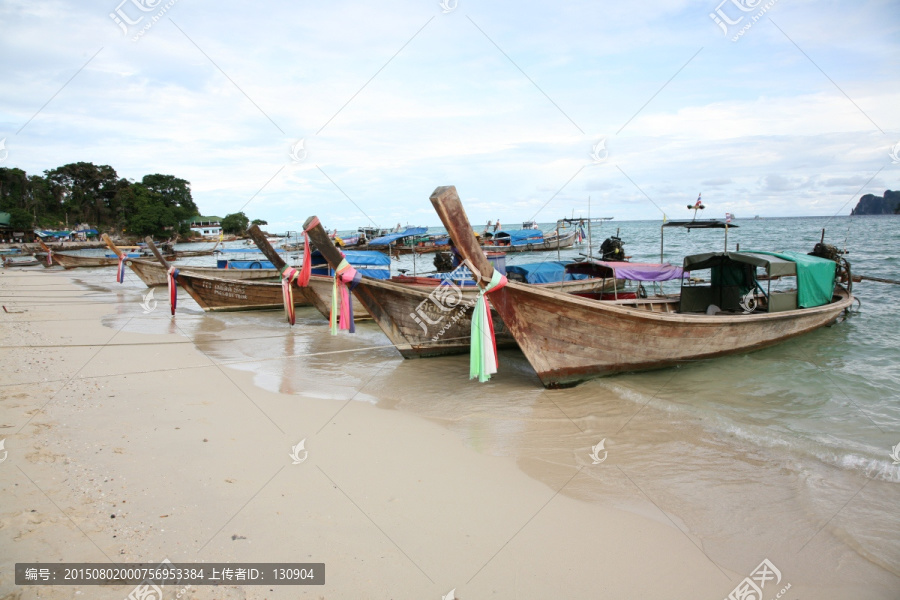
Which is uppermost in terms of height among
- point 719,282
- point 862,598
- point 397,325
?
point 719,282

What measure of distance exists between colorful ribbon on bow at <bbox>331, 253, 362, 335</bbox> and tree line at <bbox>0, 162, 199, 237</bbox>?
→ 59.2 m

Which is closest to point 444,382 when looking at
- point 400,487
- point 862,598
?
point 400,487

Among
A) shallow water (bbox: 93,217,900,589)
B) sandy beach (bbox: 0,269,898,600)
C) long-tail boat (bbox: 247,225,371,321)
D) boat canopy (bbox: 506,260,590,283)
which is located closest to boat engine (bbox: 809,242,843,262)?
shallow water (bbox: 93,217,900,589)

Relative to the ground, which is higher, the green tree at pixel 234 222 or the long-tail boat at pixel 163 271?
the green tree at pixel 234 222

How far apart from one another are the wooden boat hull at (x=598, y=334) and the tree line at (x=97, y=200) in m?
62.3

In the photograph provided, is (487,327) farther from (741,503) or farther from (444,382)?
(741,503)

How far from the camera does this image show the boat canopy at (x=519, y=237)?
41.1 metres

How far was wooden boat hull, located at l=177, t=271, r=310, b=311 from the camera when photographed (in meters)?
15.3

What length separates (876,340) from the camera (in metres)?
10.8

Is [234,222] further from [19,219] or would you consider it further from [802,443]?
[802,443]

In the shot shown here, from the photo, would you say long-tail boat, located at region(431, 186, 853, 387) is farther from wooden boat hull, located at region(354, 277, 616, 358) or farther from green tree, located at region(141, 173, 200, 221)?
green tree, located at region(141, 173, 200, 221)

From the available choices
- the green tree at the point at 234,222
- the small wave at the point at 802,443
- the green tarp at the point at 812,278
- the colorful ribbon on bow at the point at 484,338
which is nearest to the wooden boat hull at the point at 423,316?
the colorful ribbon on bow at the point at 484,338

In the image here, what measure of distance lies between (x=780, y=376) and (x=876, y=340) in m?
4.35

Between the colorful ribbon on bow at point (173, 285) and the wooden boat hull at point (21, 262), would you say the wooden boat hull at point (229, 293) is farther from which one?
the wooden boat hull at point (21, 262)
